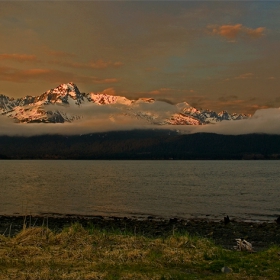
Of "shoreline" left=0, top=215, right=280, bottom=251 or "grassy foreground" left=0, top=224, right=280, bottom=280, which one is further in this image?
"shoreline" left=0, top=215, right=280, bottom=251

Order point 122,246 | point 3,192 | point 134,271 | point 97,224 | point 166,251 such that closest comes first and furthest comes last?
A: point 134,271
point 166,251
point 122,246
point 97,224
point 3,192

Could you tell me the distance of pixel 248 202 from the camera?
2248 inches

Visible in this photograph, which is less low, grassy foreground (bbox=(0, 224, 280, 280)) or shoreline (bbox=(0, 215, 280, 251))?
grassy foreground (bbox=(0, 224, 280, 280))

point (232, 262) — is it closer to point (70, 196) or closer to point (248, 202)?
point (248, 202)

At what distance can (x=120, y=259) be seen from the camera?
1420 centimetres

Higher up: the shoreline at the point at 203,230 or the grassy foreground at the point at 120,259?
the grassy foreground at the point at 120,259

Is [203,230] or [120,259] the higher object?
[120,259]

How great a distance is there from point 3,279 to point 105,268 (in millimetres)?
3250

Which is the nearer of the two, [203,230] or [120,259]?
[120,259]

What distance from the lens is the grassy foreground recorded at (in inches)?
490

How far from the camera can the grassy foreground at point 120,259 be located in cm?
1245

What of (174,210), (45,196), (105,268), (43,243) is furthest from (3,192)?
(105,268)

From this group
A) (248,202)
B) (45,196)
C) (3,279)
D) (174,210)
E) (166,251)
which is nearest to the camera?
(3,279)

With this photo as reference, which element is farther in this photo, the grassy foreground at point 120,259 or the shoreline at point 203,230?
the shoreline at point 203,230
